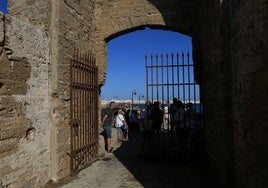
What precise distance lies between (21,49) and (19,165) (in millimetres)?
1661

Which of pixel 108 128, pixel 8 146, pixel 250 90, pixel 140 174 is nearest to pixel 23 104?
pixel 8 146

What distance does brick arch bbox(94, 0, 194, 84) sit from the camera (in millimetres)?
8172

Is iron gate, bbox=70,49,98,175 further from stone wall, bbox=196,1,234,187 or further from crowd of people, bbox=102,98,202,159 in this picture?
stone wall, bbox=196,1,234,187

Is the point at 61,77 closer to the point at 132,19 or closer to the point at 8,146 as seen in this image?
the point at 8,146

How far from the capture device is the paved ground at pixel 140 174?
19.2 ft

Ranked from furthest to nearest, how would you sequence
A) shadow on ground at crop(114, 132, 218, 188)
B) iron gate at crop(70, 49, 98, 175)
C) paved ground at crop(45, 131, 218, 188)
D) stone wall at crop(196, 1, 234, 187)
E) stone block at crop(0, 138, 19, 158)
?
1. iron gate at crop(70, 49, 98, 175)
2. shadow on ground at crop(114, 132, 218, 188)
3. paved ground at crop(45, 131, 218, 188)
4. stone wall at crop(196, 1, 234, 187)
5. stone block at crop(0, 138, 19, 158)

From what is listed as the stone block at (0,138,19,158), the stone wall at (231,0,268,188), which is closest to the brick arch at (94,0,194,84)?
the stone wall at (231,0,268,188)

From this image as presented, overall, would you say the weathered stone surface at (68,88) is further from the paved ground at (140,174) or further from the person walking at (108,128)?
the person walking at (108,128)

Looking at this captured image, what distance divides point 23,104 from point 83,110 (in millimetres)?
2192

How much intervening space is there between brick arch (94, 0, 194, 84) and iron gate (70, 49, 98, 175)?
610 millimetres

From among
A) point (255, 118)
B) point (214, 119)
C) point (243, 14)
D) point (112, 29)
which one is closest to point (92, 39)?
point (112, 29)

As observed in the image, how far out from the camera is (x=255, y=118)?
12.2 feet

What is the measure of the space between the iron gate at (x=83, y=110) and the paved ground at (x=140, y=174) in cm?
28

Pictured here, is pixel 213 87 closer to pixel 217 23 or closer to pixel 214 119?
pixel 214 119
